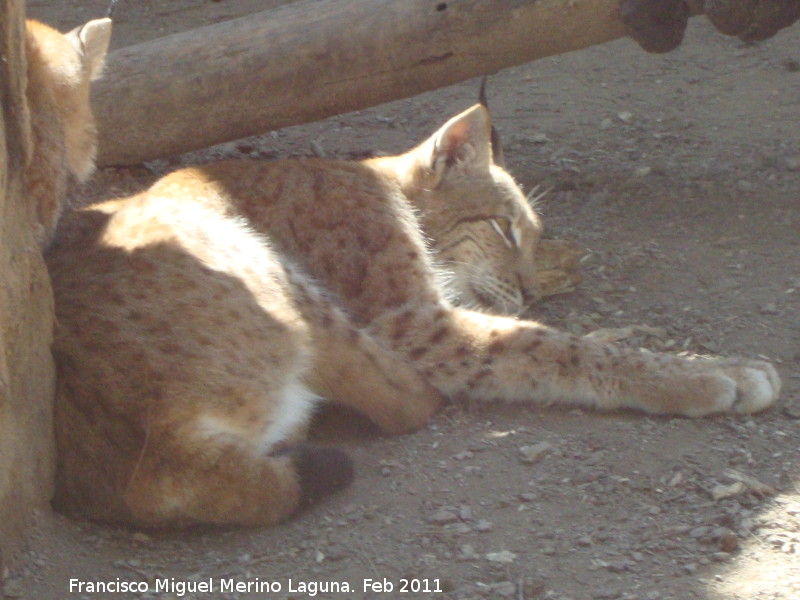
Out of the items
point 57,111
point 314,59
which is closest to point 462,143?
point 314,59

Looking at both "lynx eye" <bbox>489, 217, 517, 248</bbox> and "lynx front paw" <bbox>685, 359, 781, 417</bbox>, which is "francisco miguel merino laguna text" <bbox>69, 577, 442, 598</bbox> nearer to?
"lynx front paw" <bbox>685, 359, 781, 417</bbox>

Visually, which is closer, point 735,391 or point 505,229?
point 735,391

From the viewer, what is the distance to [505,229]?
170 inches

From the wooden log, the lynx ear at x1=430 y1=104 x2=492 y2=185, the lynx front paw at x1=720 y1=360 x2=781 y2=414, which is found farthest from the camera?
the wooden log

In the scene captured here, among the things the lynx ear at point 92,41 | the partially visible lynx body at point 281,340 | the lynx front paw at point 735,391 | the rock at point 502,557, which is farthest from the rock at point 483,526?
the lynx ear at point 92,41

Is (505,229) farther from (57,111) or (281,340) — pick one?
(57,111)

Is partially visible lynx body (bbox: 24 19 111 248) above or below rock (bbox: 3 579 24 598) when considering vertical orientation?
above

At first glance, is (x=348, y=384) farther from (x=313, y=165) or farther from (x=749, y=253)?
(x=749, y=253)

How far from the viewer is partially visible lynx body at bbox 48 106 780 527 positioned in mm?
2752

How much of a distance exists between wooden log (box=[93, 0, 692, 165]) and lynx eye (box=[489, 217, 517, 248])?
0.80 meters

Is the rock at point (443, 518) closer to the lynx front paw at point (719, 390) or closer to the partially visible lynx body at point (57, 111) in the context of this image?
the lynx front paw at point (719, 390)

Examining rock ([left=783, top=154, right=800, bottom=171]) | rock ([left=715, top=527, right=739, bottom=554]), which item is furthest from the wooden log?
rock ([left=715, top=527, right=739, bottom=554])

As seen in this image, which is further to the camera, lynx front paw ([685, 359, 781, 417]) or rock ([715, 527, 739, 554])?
A: lynx front paw ([685, 359, 781, 417])

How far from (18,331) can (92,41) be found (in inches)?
72.6
